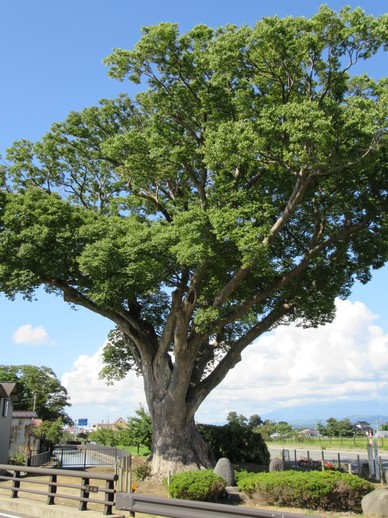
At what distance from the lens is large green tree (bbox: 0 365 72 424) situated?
69875 millimetres

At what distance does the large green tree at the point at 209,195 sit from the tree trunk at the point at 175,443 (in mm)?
62

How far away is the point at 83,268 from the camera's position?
65.0 feet

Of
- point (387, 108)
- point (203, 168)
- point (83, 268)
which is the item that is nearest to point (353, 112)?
point (387, 108)

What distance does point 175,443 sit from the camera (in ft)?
72.0

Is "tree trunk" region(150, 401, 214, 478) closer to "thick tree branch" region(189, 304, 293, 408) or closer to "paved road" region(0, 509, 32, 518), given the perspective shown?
"thick tree branch" region(189, 304, 293, 408)

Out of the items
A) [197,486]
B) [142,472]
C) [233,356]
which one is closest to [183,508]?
[197,486]

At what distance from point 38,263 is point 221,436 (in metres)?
15.4

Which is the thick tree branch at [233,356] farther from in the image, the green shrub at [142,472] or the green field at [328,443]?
the green field at [328,443]

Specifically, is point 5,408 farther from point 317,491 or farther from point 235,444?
point 317,491

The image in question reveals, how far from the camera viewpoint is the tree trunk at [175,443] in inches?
842

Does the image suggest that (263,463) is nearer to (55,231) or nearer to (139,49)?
(55,231)

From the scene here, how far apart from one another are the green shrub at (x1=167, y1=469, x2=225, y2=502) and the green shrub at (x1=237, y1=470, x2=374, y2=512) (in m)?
1.51

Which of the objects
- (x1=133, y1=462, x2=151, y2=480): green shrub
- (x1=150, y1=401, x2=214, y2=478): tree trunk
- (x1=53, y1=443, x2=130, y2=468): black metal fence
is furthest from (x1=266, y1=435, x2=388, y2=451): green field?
(x1=133, y1=462, x2=151, y2=480): green shrub

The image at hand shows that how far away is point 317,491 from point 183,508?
7.50 metres
